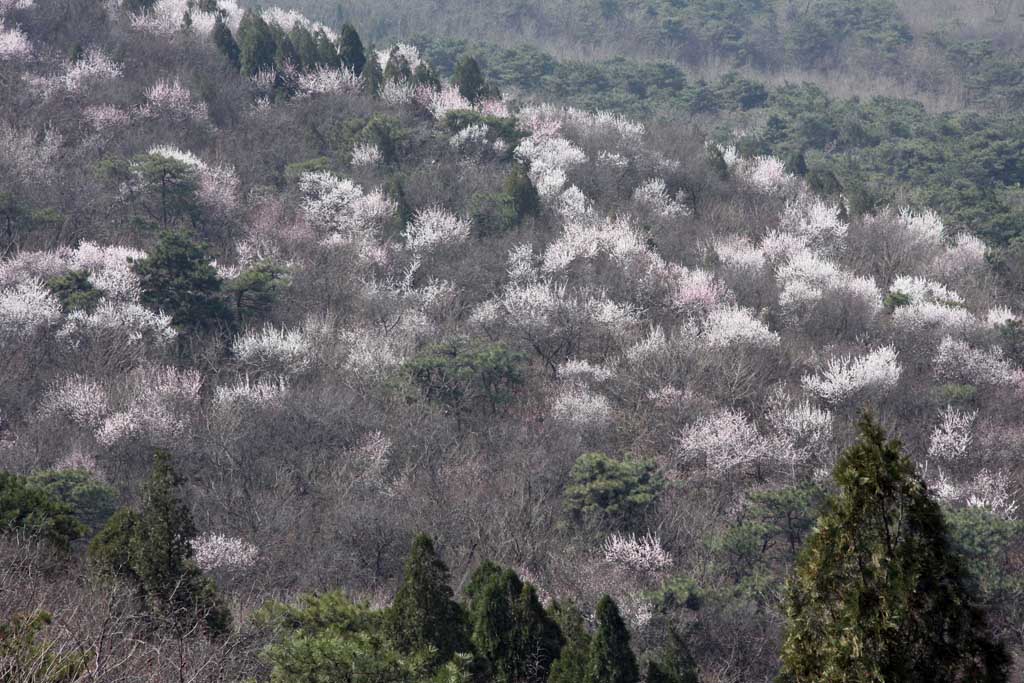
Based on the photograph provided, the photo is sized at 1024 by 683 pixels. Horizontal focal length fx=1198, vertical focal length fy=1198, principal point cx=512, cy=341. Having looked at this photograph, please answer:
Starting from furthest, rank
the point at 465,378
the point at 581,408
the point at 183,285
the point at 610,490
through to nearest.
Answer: the point at 183,285, the point at 465,378, the point at 581,408, the point at 610,490

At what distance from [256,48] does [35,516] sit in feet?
97.9

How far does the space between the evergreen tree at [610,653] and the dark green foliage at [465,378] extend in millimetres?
12951

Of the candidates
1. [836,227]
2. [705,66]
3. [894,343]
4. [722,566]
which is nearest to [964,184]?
[836,227]

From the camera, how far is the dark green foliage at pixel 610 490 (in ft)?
74.2

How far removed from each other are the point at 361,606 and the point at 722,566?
31.2 feet

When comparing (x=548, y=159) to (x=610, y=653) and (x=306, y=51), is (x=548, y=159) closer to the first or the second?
(x=306, y=51)

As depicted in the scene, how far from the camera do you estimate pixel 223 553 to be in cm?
2058

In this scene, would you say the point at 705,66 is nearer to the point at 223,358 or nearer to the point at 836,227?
the point at 836,227

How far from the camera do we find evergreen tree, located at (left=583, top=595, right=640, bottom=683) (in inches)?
541

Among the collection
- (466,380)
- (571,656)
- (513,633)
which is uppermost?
(571,656)

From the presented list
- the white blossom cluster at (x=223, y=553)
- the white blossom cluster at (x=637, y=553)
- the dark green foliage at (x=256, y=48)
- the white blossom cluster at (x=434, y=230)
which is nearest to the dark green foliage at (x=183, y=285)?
the white blossom cluster at (x=434, y=230)

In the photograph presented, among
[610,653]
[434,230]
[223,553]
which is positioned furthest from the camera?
[434,230]

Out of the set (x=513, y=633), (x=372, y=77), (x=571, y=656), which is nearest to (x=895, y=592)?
(x=571, y=656)

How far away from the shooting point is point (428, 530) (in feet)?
70.3
